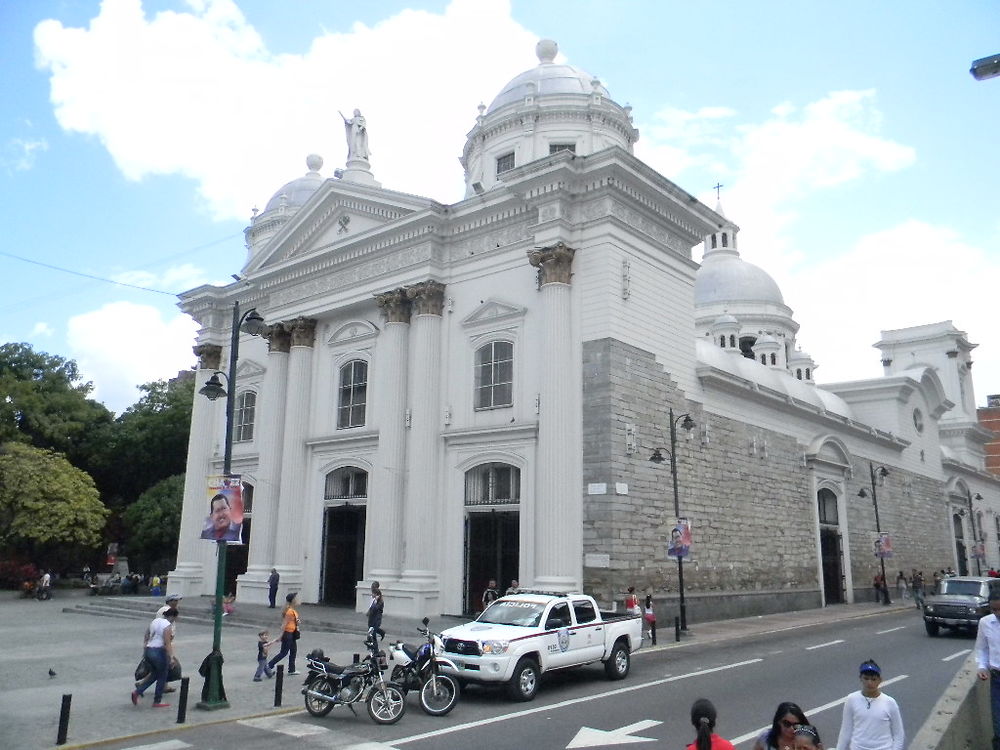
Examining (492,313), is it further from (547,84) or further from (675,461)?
(547,84)

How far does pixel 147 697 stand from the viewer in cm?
1423

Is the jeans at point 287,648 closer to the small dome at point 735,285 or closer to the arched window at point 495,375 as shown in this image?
the arched window at point 495,375

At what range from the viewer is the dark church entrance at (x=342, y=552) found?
101ft

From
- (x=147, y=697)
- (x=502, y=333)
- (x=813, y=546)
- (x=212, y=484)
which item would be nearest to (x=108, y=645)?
(x=147, y=697)

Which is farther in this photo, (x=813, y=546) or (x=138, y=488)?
(x=138, y=488)

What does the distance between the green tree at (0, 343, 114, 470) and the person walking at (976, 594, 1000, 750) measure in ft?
158

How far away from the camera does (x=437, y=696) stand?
12.8 metres

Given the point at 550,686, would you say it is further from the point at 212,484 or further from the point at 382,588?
the point at 382,588

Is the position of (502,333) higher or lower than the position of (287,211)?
lower

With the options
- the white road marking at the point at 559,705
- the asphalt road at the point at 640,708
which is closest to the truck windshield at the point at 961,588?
the asphalt road at the point at 640,708

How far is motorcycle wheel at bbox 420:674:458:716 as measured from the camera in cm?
1271

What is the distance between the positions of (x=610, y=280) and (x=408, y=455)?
9137 millimetres

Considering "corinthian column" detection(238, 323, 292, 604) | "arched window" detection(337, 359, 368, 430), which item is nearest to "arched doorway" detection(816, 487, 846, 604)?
"arched window" detection(337, 359, 368, 430)

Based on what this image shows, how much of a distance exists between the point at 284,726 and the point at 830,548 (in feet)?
105
